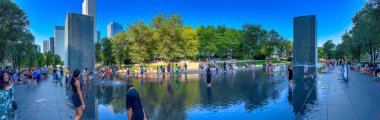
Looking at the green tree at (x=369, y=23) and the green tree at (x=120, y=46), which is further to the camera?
the green tree at (x=120, y=46)

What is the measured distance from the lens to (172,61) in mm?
55969

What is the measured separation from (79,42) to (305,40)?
Answer: 139ft

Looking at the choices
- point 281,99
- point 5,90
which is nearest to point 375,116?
point 281,99

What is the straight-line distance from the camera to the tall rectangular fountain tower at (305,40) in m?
52.4

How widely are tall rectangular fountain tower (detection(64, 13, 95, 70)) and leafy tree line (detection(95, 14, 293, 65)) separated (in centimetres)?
1613

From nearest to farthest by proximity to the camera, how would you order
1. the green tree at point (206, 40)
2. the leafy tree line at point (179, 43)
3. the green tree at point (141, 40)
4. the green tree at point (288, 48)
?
the leafy tree line at point (179, 43), the green tree at point (141, 40), the green tree at point (206, 40), the green tree at point (288, 48)

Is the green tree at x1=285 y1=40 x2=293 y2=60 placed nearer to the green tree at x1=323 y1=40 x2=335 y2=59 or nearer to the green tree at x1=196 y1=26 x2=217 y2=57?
the green tree at x1=323 y1=40 x2=335 y2=59

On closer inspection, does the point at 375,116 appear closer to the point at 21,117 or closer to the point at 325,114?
the point at 325,114

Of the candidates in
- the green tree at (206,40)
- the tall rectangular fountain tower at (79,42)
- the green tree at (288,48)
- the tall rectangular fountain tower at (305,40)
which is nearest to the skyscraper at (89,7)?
the green tree at (206,40)

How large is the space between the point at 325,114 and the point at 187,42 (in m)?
46.8

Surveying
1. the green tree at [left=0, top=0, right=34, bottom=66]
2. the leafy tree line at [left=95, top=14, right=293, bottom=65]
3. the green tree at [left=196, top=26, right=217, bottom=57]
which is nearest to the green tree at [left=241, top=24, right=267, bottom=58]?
the leafy tree line at [left=95, top=14, right=293, bottom=65]

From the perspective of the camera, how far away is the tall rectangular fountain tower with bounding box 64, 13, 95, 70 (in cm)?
3409

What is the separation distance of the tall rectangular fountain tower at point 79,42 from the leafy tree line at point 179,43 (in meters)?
16.1

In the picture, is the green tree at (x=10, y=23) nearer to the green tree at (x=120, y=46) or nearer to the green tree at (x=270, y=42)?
the green tree at (x=120, y=46)
